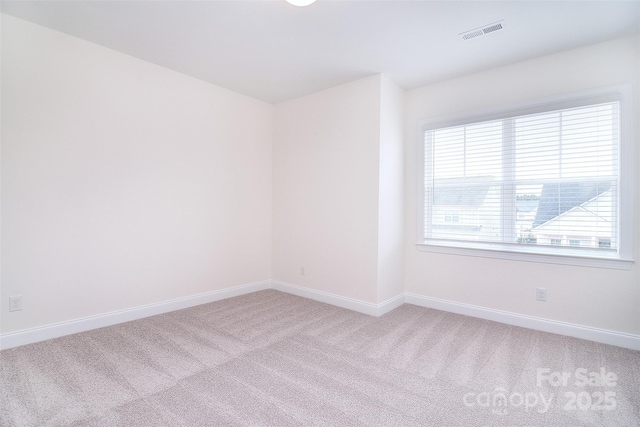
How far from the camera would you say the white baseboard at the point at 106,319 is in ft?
8.44

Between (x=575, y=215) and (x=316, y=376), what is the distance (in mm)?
2762

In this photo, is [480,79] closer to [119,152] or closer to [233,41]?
[233,41]

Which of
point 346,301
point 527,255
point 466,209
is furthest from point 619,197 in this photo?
point 346,301

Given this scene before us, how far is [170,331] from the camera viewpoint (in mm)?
2936

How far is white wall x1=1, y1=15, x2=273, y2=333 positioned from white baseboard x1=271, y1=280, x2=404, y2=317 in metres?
0.78

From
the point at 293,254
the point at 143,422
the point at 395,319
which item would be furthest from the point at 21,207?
the point at 395,319

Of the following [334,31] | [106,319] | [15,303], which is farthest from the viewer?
[106,319]

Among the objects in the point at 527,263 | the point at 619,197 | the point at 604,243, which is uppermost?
the point at 619,197

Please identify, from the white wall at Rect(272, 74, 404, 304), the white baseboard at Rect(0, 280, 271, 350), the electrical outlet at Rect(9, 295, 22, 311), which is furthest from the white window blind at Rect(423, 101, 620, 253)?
the electrical outlet at Rect(9, 295, 22, 311)

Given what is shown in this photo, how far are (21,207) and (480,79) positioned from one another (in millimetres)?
4547

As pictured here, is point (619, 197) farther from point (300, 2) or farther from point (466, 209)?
point (300, 2)

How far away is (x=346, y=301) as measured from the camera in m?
3.71

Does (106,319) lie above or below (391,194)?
below

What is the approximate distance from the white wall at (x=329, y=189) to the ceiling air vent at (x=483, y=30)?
991 millimetres
